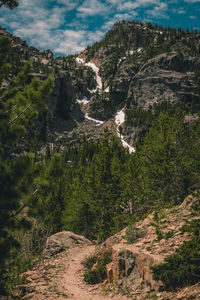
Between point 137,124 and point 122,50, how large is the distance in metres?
111

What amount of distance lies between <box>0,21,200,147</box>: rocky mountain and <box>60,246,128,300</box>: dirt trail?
359 feet

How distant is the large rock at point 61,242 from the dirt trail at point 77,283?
1348 millimetres

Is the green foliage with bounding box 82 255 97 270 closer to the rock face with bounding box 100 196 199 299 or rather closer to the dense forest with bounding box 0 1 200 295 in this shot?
the dense forest with bounding box 0 1 200 295

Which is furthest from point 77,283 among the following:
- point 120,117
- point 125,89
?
point 125,89

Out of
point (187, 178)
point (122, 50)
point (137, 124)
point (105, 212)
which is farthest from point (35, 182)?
point (122, 50)

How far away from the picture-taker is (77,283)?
38.4 feet

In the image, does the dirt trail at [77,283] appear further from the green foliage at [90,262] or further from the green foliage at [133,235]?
the green foliage at [133,235]

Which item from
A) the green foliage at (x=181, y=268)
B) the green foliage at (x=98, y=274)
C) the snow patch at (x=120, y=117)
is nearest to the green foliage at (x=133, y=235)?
the green foliage at (x=98, y=274)

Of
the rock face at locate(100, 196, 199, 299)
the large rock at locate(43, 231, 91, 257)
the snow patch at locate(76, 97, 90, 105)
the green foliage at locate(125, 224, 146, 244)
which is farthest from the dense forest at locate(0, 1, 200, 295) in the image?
the snow patch at locate(76, 97, 90, 105)

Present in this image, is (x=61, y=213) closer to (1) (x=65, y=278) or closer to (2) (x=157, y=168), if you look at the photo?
(2) (x=157, y=168)

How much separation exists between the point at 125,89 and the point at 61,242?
16539cm

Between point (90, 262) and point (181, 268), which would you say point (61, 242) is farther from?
point (181, 268)

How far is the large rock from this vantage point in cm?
1767

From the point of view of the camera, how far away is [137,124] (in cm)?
12456
